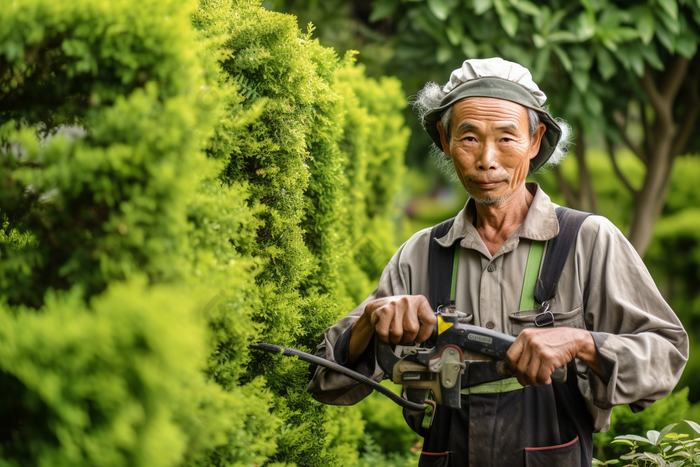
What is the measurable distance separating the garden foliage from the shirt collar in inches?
30.1

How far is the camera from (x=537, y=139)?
2785 millimetres

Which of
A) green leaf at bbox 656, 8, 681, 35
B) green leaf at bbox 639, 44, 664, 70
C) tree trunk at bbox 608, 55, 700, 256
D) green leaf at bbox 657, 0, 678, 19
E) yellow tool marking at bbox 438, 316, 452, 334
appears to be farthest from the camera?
tree trunk at bbox 608, 55, 700, 256

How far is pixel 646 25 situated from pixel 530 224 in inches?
109

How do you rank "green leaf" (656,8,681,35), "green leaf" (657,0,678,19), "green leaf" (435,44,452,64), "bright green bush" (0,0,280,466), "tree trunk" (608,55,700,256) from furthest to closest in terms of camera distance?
"tree trunk" (608,55,700,256) < "green leaf" (435,44,452,64) < "green leaf" (656,8,681,35) < "green leaf" (657,0,678,19) < "bright green bush" (0,0,280,466)

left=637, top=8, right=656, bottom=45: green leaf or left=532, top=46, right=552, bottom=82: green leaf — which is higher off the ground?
left=637, top=8, right=656, bottom=45: green leaf

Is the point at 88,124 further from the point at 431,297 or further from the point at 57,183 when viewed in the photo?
the point at 431,297

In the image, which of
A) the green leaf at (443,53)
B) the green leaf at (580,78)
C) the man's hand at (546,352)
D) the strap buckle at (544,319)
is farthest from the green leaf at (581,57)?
the man's hand at (546,352)

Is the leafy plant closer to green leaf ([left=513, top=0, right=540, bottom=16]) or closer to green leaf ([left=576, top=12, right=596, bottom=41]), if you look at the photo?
green leaf ([left=576, top=12, right=596, bottom=41])

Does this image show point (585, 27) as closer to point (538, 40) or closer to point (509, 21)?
point (538, 40)

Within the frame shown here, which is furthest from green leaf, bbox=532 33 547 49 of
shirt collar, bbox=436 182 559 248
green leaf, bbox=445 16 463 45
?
shirt collar, bbox=436 182 559 248

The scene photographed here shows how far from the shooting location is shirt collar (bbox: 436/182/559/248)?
2.54m

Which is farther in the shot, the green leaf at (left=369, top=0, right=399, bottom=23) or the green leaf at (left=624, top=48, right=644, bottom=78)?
the green leaf at (left=369, top=0, right=399, bottom=23)

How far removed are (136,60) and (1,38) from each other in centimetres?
31

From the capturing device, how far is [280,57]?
2.44 meters
